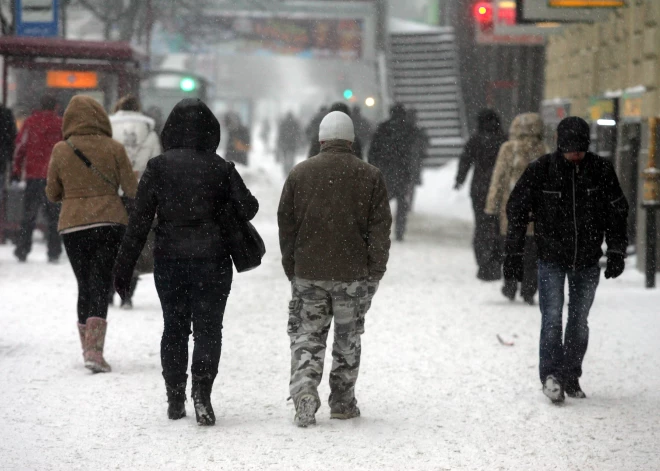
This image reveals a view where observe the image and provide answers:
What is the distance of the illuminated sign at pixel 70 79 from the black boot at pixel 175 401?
9507 mm

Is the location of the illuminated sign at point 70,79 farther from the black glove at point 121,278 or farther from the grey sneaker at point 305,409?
the grey sneaker at point 305,409

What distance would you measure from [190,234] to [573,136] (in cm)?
226

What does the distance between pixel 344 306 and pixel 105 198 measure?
7.23 ft

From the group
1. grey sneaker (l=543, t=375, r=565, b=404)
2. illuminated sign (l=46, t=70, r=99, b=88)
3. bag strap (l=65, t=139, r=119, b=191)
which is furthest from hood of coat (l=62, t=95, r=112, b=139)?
illuminated sign (l=46, t=70, r=99, b=88)

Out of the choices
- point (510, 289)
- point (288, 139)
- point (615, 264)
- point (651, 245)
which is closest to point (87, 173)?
point (615, 264)

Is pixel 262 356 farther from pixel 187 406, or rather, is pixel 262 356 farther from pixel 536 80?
pixel 536 80

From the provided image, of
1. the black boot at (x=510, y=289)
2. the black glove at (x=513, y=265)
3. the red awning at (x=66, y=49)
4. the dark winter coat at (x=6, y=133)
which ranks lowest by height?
the black boot at (x=510, y=289)

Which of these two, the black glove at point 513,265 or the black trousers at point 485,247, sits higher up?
the black glove at point 513,265

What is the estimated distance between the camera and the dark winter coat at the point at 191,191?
627 cm

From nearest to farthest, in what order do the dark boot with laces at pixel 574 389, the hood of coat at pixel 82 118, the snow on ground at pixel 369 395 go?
1. the snow on ground at pixel 369 395
2. the dark boot with laces at pixel 574 389
3. the hood of coat at pixel 82 118

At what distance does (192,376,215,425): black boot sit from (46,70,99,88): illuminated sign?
31.7 ft

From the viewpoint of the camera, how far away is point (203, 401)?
634 cm

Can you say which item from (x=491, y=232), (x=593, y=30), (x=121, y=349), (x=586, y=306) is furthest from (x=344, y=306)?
(x=593, y=30)

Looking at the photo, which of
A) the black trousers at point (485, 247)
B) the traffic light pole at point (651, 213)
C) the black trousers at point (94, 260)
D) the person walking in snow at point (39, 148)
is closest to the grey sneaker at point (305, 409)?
the black trousers at point (94, 260)
